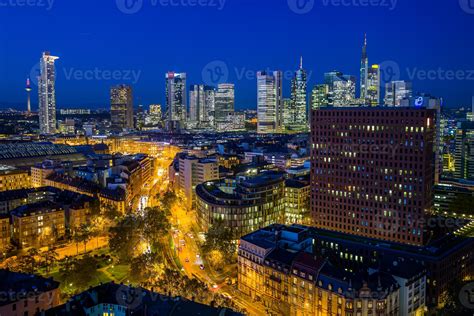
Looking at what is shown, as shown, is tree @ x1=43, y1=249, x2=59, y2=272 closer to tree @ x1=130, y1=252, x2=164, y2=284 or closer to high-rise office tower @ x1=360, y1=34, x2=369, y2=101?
tree @ x1=130, y1=252, x2=164, y2=284

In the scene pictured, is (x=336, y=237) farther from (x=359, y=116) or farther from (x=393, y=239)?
(x=359, y=116)

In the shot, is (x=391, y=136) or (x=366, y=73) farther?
(x=366, y=73)

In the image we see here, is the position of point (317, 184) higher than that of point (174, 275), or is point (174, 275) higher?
point (317, 184)

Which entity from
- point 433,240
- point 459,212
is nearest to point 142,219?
point 433,240

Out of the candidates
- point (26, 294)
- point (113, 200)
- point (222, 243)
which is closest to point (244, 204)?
point (222, 243)

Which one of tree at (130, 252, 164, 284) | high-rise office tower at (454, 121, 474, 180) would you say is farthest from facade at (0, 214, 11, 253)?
high-rise office tower at (454, 121, 474, 180)

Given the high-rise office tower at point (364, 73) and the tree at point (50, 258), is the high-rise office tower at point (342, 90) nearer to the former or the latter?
the high-rise office tower at point (364, 73)
